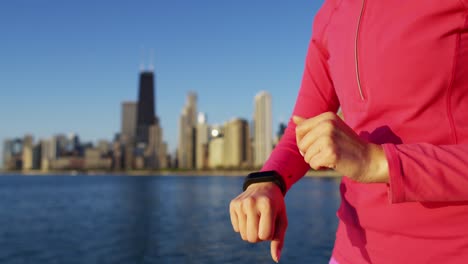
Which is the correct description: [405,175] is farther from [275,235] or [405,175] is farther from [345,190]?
[345,190]

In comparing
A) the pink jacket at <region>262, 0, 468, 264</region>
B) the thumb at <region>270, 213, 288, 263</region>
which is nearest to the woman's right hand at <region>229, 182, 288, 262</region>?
the thumb at <region>270, 213, 288, 263</region>

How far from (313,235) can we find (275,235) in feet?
114

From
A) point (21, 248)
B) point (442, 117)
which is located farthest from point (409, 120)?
point (21, 248)

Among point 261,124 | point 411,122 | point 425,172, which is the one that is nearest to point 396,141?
point 411,122

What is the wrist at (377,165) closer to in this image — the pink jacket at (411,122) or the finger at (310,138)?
the pink jacket at (411,122)

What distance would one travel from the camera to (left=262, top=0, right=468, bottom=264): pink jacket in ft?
2.83

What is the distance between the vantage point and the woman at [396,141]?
2.83 ft

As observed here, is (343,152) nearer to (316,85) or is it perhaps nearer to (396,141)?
(396,141)

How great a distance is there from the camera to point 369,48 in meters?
1.18

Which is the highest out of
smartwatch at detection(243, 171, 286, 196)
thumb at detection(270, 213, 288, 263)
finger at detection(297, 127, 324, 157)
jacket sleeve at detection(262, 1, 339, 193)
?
jacket sleeve at detection(262, 1, 339, 193)

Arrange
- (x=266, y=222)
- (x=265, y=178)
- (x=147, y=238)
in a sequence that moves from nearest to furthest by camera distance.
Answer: (x=266, y=222) → (x=265, y=178) → (x=147, y=238)

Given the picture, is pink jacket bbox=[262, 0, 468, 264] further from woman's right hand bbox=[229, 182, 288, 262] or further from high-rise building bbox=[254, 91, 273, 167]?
high-rise building bbox=[254, 91, 273, 167]

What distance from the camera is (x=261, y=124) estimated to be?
17600 centimetres

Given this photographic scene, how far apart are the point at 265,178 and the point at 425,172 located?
0.55 m
